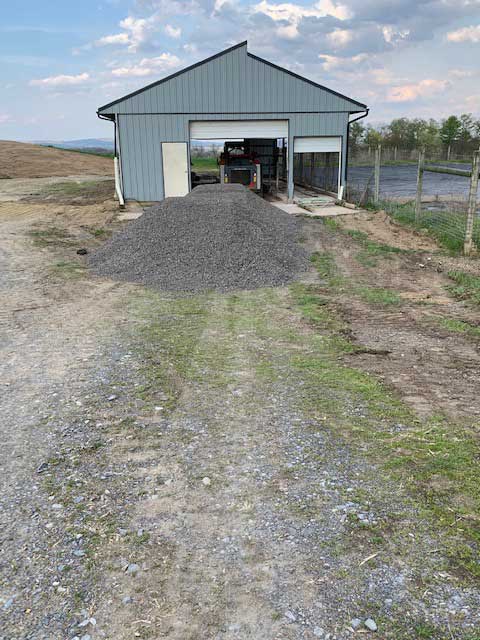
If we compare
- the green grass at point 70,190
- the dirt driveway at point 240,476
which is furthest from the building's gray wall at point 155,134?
the dirt driveway at point 240,476

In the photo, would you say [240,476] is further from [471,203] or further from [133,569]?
[471,203]

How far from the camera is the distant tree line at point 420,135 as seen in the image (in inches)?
2202

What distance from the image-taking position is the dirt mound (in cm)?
4641

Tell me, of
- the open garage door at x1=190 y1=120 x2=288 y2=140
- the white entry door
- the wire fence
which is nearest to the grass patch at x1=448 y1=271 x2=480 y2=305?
the wire fence

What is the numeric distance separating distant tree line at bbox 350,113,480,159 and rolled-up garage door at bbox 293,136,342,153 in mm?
32863

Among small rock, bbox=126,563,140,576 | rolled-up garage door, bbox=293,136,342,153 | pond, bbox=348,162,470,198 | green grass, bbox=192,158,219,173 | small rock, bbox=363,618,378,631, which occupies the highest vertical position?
rolled-up garage door, bbox=293,136,342,153

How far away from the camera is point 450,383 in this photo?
230 inches

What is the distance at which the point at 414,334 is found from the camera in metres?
7.46

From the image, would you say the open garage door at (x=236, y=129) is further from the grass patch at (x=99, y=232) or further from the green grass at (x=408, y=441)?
the green grass at (x=408, y=441)

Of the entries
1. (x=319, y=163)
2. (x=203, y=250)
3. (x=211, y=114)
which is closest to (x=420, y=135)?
(x=319, y=163)

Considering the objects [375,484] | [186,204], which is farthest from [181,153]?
[375,484]

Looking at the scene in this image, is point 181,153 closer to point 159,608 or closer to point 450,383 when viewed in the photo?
point 450,383

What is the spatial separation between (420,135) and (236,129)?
43975mm

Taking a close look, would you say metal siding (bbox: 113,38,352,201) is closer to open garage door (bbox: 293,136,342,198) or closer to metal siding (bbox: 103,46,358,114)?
metal siding (bbox: 103,46,358,114)
